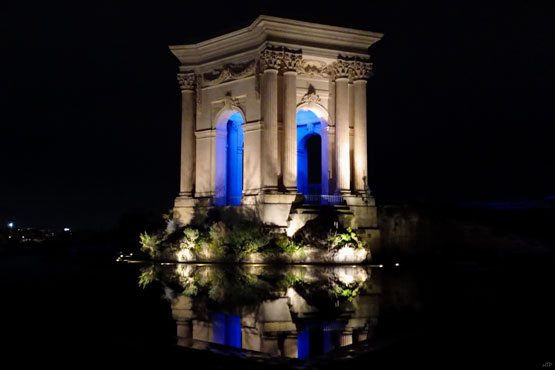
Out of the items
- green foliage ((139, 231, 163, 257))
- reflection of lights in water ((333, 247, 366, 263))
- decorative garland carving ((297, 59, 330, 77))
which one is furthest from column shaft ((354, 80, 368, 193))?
green foliage ((139, 231, 163, 257))

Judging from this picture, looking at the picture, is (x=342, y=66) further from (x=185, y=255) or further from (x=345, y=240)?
(x=185, y=255)

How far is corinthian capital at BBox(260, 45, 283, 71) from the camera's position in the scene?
1144 inches

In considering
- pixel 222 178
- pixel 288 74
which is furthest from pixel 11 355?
pixel 222 178

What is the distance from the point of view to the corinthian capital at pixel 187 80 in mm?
33844

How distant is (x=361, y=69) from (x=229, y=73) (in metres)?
7.06

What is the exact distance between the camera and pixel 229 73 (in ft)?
105

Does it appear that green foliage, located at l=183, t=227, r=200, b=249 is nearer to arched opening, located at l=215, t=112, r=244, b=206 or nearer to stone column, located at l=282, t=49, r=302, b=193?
stone column, located at l=282, t=49, r=302, b=193

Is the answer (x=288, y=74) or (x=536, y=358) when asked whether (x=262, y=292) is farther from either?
(x=288, y=74)

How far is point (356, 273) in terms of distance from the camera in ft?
69.4

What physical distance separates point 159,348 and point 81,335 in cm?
156

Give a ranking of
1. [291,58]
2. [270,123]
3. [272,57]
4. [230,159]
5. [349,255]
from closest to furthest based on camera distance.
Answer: [349,255] → [272,57] → [270,123] → [291,58] → [230,159]

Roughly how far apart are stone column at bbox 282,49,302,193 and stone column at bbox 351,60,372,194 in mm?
3539

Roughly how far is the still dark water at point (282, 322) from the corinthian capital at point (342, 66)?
14.9m

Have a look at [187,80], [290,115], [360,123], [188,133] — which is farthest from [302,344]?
[187,80]
